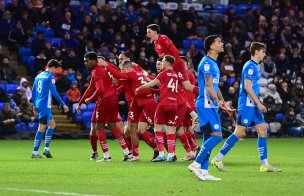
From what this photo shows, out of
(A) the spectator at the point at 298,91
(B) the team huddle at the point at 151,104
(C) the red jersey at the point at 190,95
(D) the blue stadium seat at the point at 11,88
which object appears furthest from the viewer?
(A) the spectator at the point at 298,91

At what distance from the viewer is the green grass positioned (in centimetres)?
1294

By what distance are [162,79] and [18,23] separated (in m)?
15.5

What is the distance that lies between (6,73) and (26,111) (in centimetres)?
207

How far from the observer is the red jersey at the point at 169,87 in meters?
18.0

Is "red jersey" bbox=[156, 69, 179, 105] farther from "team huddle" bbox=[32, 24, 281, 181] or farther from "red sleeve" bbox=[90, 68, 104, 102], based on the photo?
"red sleeve" bbox=[90, 68, 104, 102]

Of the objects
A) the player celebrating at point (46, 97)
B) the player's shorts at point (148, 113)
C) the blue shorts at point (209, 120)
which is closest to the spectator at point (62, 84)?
the player celebrating at point (46, 97)

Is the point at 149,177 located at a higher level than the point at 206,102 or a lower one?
lower

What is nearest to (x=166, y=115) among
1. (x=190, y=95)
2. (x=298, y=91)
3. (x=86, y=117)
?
(x=190, y=95)

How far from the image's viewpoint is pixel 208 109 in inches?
575

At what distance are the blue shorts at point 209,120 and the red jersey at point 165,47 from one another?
480 cm

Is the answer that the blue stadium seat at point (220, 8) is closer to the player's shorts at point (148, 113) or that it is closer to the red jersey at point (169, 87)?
the player's shorts at point (148, 113)

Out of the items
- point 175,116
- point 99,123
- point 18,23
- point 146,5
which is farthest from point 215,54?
→ point 146,5

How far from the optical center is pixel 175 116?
18.6 metres

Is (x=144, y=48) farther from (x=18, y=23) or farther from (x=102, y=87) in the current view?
(x=102, y=87)
